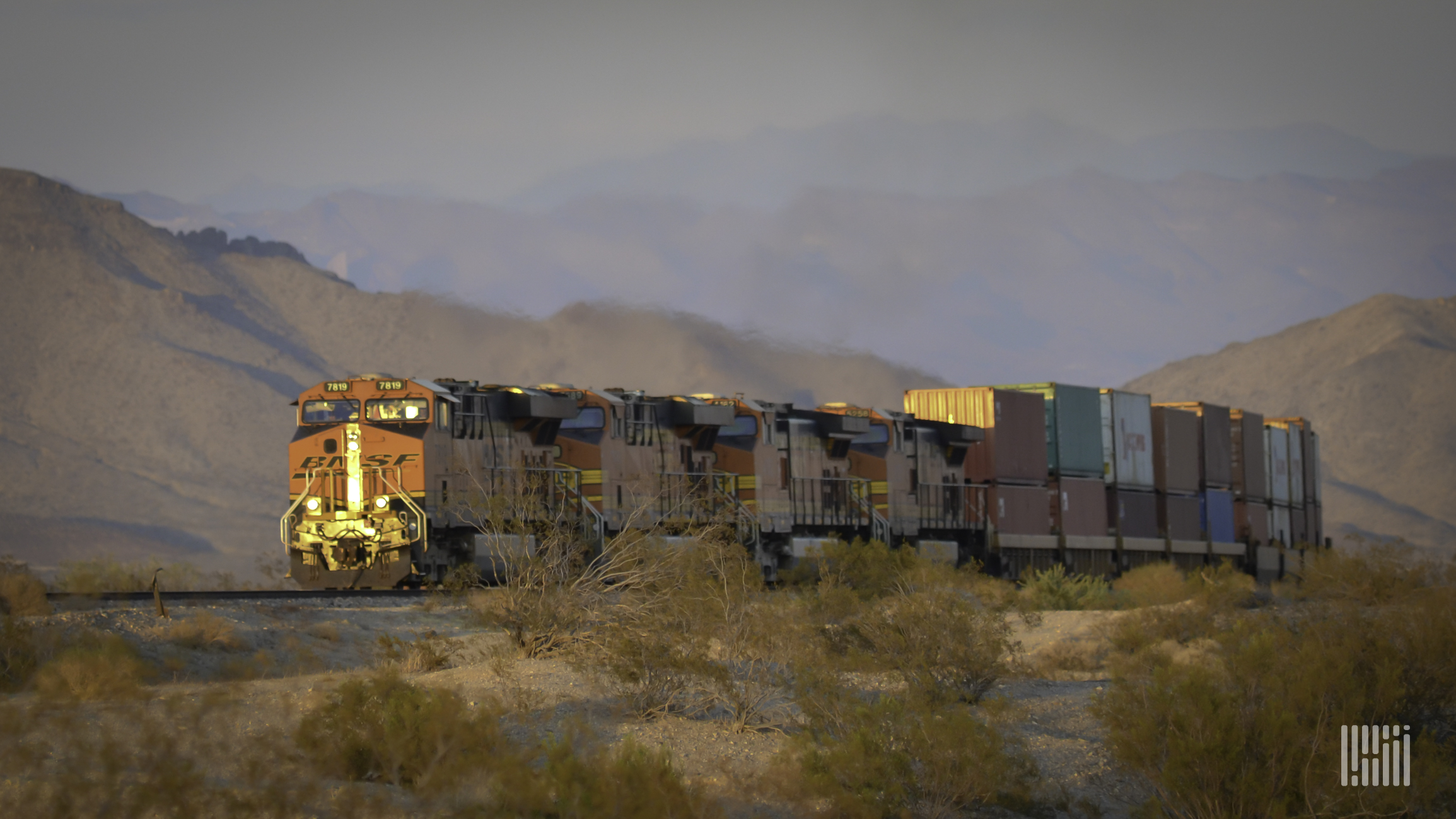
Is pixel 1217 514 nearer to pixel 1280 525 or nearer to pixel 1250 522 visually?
pixel 1250 522

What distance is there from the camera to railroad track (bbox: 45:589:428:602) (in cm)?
1712

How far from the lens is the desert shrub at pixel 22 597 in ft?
49.8

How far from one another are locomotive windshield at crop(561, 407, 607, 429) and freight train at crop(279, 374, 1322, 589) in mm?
27

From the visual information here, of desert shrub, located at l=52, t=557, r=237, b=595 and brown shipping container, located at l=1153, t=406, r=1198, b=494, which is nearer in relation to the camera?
desert shrub, located at l=52, t=557, r=237, b=595

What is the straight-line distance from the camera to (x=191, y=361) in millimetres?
70250

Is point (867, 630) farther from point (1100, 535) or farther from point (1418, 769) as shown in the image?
point (1100, 535)

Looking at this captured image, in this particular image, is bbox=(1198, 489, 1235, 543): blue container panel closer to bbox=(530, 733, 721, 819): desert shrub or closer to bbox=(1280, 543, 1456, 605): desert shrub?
bbox=(1280, 543, 1456, 605): desert shrub

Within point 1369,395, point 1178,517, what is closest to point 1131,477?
point 1178,517

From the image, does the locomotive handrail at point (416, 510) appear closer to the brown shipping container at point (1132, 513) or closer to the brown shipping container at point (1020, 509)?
the brown shipping container at point (1020, 509)

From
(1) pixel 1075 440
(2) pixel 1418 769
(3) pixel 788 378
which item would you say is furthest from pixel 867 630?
(3) pixel 788 378

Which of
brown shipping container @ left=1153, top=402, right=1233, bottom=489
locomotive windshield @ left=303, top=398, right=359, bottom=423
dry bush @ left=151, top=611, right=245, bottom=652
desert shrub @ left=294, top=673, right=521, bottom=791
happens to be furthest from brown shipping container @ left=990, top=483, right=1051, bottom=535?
desert shrub @ left=294, top=673, right=521, bottom=791

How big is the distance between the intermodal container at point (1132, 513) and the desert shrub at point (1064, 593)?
5782mm

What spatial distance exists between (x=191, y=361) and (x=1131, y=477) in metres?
50.6

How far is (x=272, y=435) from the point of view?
69500 mm
